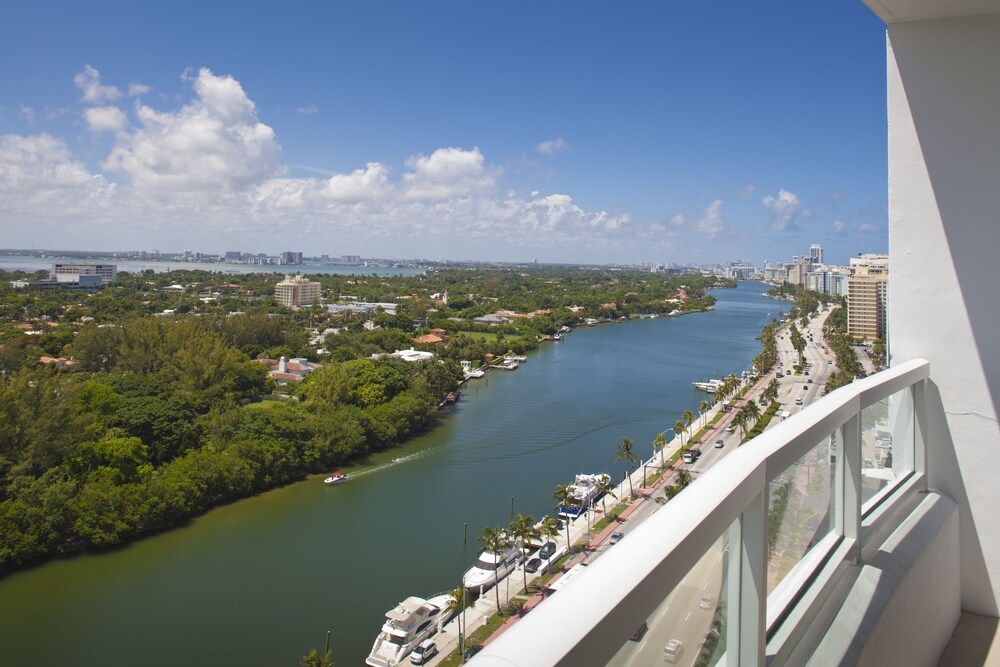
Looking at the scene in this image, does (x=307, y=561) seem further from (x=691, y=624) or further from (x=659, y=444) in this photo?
(x=691, y=624)

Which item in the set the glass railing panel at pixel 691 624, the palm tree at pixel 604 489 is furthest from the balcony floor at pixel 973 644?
the palm tree at pixel 604 489

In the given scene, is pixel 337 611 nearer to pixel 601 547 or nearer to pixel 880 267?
pixel 601 547

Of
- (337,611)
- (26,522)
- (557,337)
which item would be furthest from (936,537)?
(557,337)

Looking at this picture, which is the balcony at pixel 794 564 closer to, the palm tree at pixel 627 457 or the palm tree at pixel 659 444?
the palm tree at pixel 627 457

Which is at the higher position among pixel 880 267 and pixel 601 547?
pixel 880 267

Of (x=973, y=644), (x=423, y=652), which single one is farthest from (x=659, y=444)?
(x=973, y=644)

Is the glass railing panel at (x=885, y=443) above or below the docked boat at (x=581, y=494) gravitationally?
above

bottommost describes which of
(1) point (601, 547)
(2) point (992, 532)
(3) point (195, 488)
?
(1) point (601, 547)
